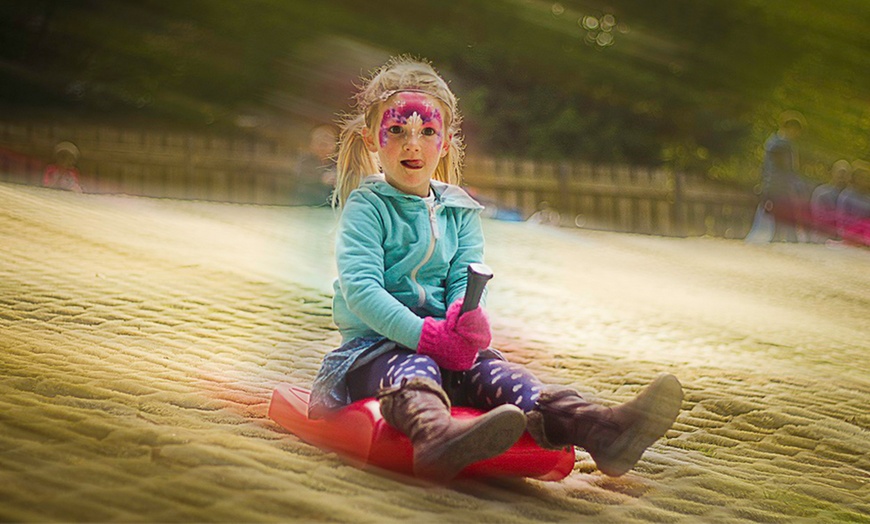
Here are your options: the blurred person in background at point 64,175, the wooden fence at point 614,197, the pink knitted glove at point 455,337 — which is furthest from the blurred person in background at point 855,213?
the pink knitted glove at point 455,337

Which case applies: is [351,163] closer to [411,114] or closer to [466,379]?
[411,114]

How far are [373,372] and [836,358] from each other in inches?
138

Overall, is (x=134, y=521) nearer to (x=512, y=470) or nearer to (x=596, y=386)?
(x=512, y=470)

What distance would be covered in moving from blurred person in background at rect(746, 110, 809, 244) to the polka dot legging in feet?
27.0

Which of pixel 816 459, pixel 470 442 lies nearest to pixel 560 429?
pixel 470 442

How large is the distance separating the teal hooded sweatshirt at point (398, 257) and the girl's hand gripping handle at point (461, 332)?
4 centimetres

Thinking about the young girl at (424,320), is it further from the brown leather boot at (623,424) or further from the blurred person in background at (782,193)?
the blurred person in background at (782,193)

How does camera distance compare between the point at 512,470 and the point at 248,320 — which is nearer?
the point at 512,470

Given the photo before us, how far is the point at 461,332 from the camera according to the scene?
7.88ft

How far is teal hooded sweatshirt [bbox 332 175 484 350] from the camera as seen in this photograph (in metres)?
2.46

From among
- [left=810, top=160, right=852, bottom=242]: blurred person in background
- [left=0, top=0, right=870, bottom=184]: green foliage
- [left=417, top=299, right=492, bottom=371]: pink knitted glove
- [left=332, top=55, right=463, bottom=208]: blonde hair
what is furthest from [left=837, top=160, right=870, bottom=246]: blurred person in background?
[left=417, top=299, right=492, bottom=371]: pink knitted glove

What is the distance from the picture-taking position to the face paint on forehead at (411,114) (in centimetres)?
269

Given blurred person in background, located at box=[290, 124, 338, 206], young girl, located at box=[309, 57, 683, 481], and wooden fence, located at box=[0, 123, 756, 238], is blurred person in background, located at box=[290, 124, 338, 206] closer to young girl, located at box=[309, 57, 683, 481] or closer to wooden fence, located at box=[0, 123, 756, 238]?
wooden fence, located at box=[0, 123, 756, 238]

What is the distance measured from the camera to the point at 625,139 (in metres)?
16.1
